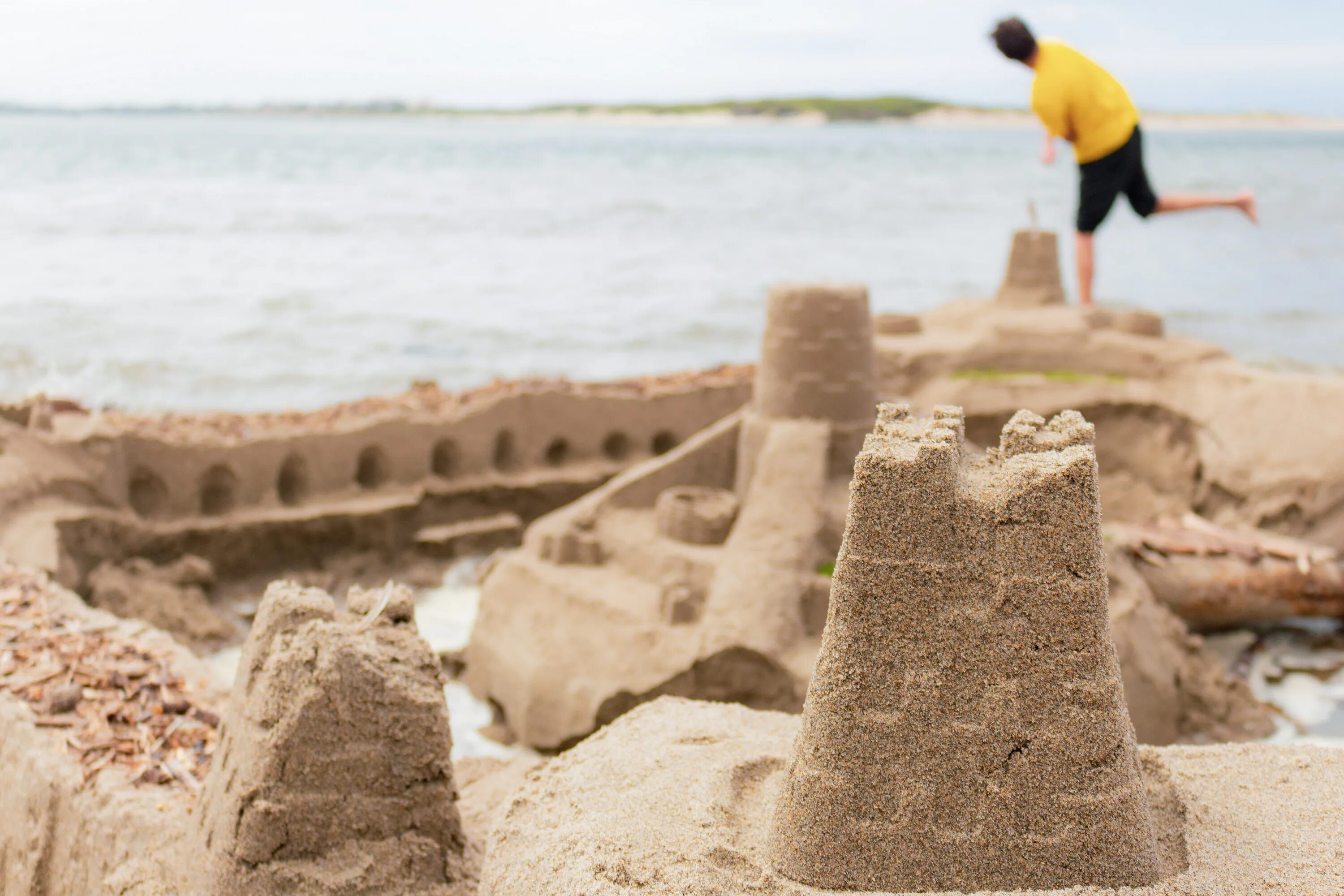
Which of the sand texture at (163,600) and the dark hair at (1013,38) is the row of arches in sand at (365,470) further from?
the dark hair at (1013,38)

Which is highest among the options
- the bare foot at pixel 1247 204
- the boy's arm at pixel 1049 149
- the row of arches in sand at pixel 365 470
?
the boy's arm at pixel 1049 149

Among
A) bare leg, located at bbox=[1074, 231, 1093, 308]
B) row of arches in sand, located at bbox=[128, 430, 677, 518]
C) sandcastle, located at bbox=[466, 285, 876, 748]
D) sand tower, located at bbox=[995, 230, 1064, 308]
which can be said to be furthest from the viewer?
sand tower, located at bbox=[995, 230, 1064, 308]

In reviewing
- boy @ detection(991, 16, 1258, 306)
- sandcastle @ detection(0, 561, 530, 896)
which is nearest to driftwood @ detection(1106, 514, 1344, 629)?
boy @ detection(991, 16, 1258, 306)

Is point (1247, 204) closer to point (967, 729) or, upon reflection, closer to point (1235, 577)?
point (1235, 577)

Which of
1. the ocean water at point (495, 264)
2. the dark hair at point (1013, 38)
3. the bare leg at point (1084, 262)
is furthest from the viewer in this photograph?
the ocean water at point (495, 264)

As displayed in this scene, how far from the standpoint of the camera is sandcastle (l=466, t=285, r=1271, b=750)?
5.74 metres

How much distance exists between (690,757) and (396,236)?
25.7m

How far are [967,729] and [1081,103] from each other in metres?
7.00

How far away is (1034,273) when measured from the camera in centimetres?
1043

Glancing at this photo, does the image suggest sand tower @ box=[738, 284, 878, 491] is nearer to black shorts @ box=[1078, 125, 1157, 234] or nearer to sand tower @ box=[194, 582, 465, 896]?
black shorts @ box=[1078, 125, 1157, 234]

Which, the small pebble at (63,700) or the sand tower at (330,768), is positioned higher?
the sand tower at (330,768)

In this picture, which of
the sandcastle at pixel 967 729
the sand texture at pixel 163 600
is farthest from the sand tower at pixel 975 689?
the sand texture at pixel 163 600

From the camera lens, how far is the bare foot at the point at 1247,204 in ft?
28.5

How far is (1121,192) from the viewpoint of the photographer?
8656mm
